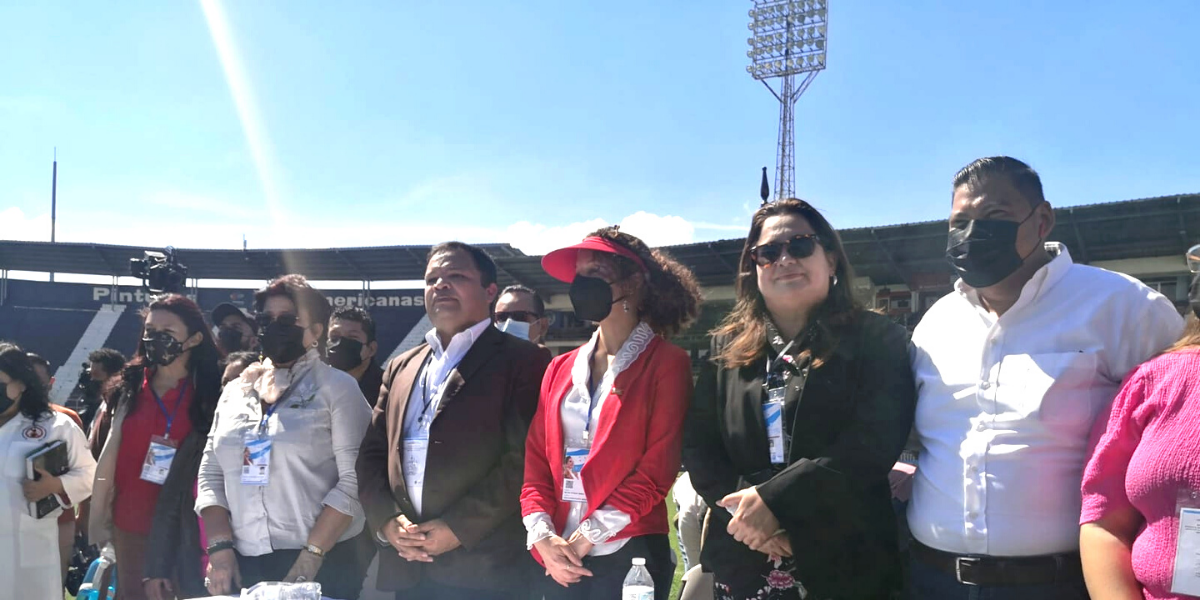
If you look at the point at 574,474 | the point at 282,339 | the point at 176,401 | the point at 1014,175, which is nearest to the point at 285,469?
the point at 282,339

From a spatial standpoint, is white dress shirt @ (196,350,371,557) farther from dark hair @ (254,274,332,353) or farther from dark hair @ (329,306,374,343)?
dark hair @ (329,306,374,343)

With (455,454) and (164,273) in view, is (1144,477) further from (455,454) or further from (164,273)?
(164,273)

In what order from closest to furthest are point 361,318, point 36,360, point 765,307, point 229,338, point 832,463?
point 832,463
point 765,307
point 36,360
point 361,318
point 229,338

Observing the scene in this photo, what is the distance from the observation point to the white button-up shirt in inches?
71.5

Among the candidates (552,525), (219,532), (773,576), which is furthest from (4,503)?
(773,576)

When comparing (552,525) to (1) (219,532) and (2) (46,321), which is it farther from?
(2) (46,321)

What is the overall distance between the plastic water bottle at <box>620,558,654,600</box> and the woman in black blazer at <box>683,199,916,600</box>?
0.18 meters

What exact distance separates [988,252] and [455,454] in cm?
176

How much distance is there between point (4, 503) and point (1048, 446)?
4293 mm

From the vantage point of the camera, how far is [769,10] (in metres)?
31.2

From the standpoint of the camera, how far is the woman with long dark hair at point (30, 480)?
3.62m

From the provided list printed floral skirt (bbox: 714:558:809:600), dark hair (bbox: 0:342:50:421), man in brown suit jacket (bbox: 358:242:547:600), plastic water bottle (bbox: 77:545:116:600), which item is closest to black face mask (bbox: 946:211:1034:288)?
printed floral skirt (bbox: 714:558:809:600)

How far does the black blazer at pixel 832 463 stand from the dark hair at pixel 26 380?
349cm

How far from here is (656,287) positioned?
262 centimetres
